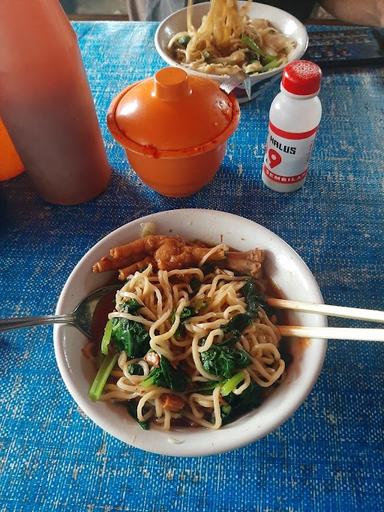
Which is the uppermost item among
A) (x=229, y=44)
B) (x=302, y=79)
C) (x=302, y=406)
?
(x=302, y=79)

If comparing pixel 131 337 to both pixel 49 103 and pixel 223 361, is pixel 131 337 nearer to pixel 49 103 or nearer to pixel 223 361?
pixel 223 361

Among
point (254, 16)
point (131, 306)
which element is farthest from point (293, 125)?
point (254, 16)

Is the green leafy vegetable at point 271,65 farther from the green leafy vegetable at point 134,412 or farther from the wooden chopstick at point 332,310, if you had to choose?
the green leafy vegetable at point 134,412

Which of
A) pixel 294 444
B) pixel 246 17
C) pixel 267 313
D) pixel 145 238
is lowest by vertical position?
pixel 294 444

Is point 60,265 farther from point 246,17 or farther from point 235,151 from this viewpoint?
point 246,17

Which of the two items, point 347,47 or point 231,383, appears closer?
point 231,383

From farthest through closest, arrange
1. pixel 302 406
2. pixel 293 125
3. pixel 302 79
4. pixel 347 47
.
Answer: pixel 347 47 → pixel 293 125 → pixel 302 79 → pixel 302 406

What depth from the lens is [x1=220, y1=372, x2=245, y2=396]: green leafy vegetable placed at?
0.79 meters

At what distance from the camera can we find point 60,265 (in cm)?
112

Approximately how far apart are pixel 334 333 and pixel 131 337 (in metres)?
0.39

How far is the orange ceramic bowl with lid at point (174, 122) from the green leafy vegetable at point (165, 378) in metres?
0.50

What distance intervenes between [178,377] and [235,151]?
32.0 inches

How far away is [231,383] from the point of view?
0.79m

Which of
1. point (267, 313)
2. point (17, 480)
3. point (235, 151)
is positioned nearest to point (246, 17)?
point (235, 151)
